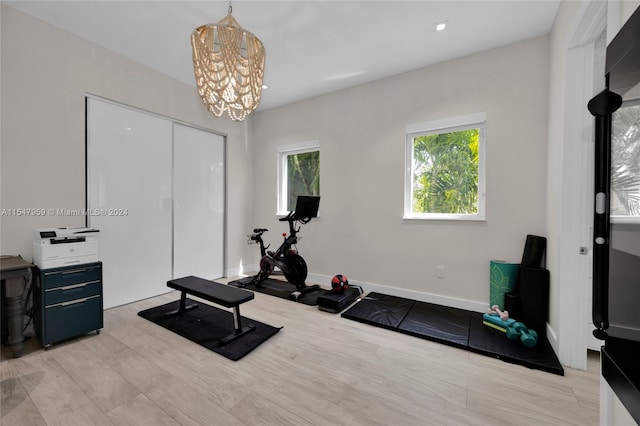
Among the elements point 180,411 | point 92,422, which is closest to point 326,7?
point 180,411

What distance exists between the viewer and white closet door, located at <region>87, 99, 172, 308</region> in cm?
292

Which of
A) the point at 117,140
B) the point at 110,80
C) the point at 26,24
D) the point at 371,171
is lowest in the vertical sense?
the point at 371,171

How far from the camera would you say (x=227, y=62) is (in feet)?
5.63

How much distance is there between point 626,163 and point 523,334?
210 cm

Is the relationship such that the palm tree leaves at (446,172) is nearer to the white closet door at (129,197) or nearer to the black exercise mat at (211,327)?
the black exercise mat at (211,327)

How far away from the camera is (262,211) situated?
4801 millimetres

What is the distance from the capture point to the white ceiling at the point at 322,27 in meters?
2.29

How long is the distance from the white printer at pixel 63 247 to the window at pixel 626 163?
3.50 meters

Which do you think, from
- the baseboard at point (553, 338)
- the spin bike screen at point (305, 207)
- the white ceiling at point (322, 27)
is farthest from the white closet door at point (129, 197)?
the baseboard at point (553, 338)

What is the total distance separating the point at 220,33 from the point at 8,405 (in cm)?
267

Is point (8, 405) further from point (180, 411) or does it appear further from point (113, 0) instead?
point (113, 0)

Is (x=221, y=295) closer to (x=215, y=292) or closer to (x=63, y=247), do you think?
(x=215, y=292)

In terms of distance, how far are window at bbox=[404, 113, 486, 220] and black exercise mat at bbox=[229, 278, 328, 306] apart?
163 centimetres

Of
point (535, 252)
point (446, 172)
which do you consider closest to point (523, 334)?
point (535, 252)
